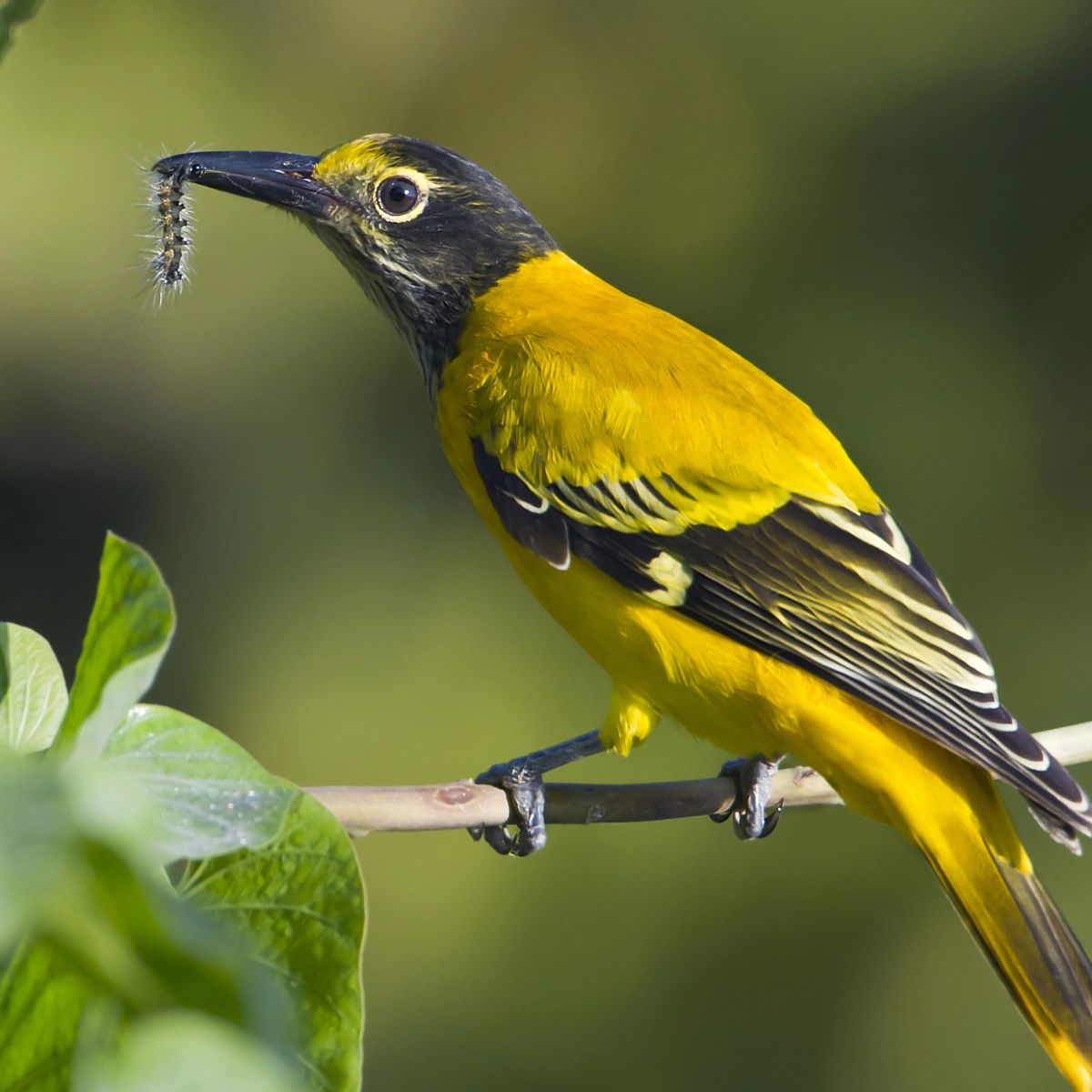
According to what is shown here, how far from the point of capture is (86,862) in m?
0.23

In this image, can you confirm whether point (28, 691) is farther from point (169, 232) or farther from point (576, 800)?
point (169, 232)

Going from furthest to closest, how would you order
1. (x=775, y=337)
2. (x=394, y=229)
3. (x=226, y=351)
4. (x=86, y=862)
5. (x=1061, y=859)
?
(x=226, y=351) < (x=775, y=337) < (x=1061, y=859) < (x=394, y=229) < (x=86, y=862)

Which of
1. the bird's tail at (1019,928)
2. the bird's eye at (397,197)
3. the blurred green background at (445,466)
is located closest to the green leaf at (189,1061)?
the bird's tail at (1019,928)

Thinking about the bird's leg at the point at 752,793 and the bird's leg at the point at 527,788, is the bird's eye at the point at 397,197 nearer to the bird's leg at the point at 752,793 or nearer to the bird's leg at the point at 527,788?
the bird's leg at the point at 527,788

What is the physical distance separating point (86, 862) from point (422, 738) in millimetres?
4644

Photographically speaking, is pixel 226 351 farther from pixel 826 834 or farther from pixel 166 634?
pixel 166 634

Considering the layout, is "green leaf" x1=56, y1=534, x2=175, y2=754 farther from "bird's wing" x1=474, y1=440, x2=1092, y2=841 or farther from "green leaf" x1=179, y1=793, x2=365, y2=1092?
"bird's wing" x1=474, y1=440, x2=1092, y2=841

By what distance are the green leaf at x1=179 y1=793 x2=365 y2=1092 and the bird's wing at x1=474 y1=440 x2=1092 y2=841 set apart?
1.87m

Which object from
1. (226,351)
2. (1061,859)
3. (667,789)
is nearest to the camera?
(667,789)

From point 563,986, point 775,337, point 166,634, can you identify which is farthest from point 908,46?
point 166,634

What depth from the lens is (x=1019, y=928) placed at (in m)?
2.25

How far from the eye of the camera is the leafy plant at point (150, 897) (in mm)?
230

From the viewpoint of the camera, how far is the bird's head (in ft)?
10.2

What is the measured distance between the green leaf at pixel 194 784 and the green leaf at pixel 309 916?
44 millimetres
